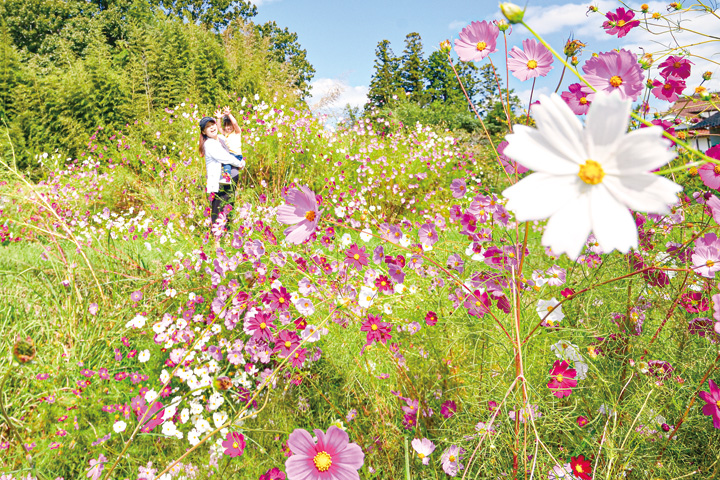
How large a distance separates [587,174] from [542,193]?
4 cm

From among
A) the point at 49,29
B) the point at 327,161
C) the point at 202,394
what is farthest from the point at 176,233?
the point at 49,29

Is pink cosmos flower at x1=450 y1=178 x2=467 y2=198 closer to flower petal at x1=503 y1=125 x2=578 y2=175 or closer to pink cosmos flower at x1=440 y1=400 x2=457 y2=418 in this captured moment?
pink cosmos flower at x1=440 y1=400 x2=457 y2=418

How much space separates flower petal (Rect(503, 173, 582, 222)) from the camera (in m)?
0.33

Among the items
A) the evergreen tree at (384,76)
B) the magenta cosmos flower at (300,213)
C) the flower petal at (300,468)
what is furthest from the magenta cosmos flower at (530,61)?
the evergreen tree at (384,76)

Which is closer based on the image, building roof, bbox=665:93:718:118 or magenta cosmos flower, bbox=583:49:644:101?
magenta cosmos flower, bbox=583:49:644:101

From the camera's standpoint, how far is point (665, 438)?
38.3 inches

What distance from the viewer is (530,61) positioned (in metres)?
0.78

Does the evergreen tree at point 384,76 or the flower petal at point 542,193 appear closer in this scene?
the flower petal at point 542,193

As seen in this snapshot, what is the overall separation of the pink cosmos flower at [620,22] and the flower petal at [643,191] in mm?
1003

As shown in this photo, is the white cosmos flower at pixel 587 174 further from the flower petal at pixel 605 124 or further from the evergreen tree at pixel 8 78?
the evergreen tree at pixel 8 78

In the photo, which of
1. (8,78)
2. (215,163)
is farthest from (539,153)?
(8,78)

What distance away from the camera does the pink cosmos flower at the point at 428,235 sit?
1.50 meters

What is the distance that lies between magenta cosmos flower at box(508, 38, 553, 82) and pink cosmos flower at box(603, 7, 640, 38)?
477mm

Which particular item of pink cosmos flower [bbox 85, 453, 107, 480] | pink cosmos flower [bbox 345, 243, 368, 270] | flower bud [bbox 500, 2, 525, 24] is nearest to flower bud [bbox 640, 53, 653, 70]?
flower bud [bbox 500, 2, 525, 24]
